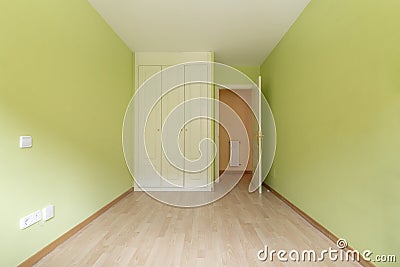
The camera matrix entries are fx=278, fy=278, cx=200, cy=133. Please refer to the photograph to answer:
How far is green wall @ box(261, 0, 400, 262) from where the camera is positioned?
1.70 metres

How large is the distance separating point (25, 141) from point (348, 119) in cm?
239

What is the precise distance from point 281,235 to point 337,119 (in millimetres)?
1166

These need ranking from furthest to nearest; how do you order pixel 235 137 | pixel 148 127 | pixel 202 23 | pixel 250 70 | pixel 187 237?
pixel 235 137 → pixel 250 70 → pixel 148 127 → pixel 202 23 → pixel 187 237

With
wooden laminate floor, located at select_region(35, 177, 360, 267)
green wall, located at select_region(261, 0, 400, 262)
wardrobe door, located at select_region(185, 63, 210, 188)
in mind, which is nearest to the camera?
green wall, located at select_region(261, 0, 400, 262)

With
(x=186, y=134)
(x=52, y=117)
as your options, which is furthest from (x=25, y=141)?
(x=186, y=134)

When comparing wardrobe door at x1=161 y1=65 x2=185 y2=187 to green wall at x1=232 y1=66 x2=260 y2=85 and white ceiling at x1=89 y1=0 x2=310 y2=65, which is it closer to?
white ceiling at x1=89 y1=0 x2=310 y2=65

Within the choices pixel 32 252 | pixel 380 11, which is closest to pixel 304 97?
pixel 380 11

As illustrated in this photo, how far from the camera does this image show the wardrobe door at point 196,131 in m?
4.80

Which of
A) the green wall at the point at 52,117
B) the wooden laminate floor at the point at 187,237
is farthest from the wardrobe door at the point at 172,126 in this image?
the green wall at the point at 52,117

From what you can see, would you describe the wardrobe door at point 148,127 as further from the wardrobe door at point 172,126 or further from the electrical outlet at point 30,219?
the electrical outlet at point 30,219

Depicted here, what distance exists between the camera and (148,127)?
4.86 metres

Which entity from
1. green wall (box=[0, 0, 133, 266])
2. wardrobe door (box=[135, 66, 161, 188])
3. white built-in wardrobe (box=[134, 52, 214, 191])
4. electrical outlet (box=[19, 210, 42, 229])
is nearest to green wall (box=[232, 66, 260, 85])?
white built-in wardrobe (box=[134, 52, 214, 191])

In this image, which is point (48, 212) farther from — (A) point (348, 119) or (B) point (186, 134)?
(B) point (186, 134)

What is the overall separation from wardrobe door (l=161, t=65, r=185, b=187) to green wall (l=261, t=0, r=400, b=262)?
77.8 inches
